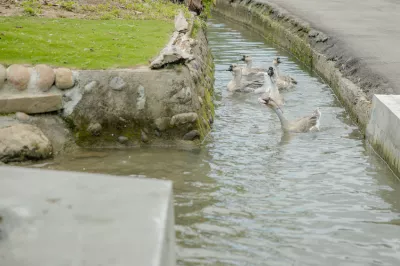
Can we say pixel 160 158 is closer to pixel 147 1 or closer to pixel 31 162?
pixel 31 162

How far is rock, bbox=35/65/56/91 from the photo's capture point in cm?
907

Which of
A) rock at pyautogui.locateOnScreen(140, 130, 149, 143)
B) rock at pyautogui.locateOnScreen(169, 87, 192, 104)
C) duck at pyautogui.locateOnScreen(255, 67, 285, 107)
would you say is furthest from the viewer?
duck at pyautogui.locateOnScreen(255, 67, 285, 107)

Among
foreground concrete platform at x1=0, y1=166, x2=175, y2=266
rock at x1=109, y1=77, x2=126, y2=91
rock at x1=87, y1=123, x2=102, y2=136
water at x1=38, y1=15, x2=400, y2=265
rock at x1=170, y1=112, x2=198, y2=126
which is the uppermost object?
foreground concrete platform at x1=0, y1=166, x2=175, y2=266

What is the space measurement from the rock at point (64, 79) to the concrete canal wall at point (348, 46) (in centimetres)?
424

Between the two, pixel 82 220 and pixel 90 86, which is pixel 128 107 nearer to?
pixel 90 86

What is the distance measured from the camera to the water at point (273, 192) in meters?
6.46

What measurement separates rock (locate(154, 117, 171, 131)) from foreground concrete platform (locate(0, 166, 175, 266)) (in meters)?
6.33

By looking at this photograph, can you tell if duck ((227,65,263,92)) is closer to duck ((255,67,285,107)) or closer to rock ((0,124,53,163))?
duck ((255,67,285,107))

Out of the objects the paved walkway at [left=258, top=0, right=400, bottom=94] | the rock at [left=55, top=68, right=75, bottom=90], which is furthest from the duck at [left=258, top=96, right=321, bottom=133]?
the rock at [left=55, top=68, right=75, bottom=90]

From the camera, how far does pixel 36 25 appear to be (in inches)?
472

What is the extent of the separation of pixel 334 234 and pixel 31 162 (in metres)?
3.85

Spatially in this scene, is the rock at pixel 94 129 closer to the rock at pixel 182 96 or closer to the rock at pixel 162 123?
the rock at pixel 162 123

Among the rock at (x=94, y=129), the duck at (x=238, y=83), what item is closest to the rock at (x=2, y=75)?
the rock at (x=94, y=129)

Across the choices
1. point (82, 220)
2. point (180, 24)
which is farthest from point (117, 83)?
point (82, 220)
